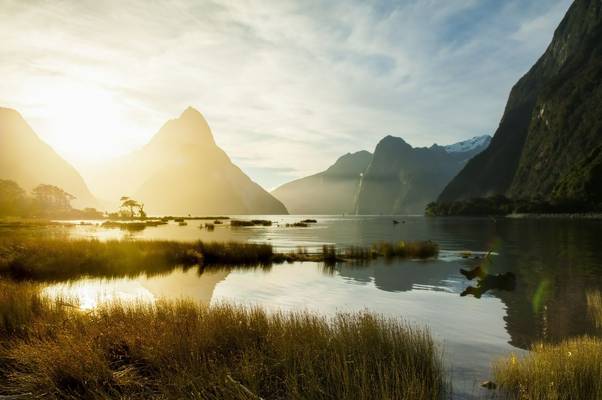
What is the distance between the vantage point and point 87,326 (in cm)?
1244

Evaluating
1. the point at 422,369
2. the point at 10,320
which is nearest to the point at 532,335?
the point at 422,369

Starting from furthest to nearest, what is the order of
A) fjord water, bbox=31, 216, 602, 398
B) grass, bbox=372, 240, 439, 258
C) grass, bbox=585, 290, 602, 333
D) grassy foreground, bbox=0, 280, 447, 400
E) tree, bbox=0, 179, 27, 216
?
tree, bbox=0, 179, 27, 216 → grass, bbox=372, 240, 439, 258 → grass, bbox=585, 290, 602, 333 → fjord water, bbox=31, 216, 602, 398 → grassy foreground, bbox=0, 280, 447, 400

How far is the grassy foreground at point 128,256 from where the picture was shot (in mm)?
31641

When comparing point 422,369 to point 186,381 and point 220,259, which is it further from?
point 220,259

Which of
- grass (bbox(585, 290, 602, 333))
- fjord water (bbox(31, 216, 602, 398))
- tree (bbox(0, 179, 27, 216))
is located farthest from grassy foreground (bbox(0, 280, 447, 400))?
tree (bbox(0, 179, 27, 216))

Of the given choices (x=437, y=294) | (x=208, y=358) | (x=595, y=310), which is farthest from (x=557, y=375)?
(x=437, y=294)

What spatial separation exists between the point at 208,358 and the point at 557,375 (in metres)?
7.38

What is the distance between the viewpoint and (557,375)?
931 cm

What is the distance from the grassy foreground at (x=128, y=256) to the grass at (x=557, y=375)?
28986 mm

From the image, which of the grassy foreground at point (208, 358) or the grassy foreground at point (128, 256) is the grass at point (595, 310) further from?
the grassy foreground at point (128, 256)

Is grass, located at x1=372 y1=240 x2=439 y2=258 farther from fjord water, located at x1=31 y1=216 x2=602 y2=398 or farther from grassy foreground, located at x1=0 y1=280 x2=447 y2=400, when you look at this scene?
grassy foreground, located at x1=0 y1=280 x2=447 y2=400

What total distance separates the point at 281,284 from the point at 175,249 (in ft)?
52.3

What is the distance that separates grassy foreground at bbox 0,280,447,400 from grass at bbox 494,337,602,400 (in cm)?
153

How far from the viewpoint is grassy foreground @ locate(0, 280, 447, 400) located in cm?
864
